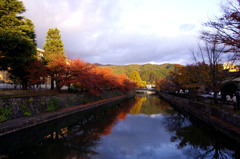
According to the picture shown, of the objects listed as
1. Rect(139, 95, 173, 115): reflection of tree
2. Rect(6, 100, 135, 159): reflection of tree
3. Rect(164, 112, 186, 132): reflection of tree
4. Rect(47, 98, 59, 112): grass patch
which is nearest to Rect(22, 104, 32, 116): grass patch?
Rect(47, 98, 59, 112): grass patch

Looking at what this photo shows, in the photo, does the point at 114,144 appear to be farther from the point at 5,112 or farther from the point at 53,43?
the point at 53,43

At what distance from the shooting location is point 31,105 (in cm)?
1450

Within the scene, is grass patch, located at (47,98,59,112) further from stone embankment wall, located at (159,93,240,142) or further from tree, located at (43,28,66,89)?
stone embankment wall, located at (159,93,240,142)

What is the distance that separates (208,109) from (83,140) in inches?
467

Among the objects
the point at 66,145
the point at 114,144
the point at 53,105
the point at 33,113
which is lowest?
the point at 114,144

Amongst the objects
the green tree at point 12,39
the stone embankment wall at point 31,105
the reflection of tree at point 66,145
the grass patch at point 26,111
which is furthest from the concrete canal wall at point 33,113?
the green tree at point 12,39

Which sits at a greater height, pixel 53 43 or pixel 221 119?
pixel 53 43

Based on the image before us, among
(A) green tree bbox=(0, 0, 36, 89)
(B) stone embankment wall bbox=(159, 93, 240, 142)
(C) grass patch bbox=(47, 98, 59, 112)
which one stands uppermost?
(A) green tree bbox=(0, 0, 36, 89)

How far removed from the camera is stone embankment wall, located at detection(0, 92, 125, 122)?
38.7 ft

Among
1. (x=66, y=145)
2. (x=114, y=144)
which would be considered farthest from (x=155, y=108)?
(x=66, y=145)

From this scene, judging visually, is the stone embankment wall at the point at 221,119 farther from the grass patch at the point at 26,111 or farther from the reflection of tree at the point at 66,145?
the grass patch at the point at 26,111

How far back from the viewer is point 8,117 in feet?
38.5

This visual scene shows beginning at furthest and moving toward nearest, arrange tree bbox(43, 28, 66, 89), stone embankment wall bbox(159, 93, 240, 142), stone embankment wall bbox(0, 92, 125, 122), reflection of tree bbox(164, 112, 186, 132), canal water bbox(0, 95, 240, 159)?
tree bbox(43, 28, 66, 89) → reflection of tree bbox(164, 112, 186, 132) → stone embankment wall bbox(0, 92, 125, 122) → stone embankment wall bbox(159, 93, 240, 142) → canal water bbox(0, 95, 240, 159)

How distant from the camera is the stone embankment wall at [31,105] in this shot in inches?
465
